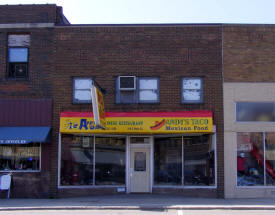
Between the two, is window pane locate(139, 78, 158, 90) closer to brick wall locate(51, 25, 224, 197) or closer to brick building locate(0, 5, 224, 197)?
brick building locate(0, 5, 224, 197)

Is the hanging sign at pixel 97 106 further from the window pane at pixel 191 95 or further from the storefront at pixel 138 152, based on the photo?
the window pane at pixel 191 95

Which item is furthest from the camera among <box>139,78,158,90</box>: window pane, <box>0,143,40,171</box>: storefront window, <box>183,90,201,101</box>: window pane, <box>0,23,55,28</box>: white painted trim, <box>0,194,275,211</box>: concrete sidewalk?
<box>0,23,55,28</box>: white painted trim

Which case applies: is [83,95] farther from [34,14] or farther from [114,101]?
[34,14]

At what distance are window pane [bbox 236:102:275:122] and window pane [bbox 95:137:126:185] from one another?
516cm

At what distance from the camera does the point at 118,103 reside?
684 inches

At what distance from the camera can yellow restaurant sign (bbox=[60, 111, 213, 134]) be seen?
54.9 feet

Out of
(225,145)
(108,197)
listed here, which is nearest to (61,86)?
(108,197)

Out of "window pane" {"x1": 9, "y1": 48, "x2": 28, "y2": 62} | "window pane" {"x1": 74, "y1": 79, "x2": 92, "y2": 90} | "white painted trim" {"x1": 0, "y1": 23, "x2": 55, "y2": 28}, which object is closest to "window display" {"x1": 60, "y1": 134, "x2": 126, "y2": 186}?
"window pane" {"x1": 74, "y1": 79, "x2": 92, "y2": 90}

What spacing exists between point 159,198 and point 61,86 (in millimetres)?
6195

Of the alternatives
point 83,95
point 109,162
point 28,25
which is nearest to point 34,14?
point 28,25

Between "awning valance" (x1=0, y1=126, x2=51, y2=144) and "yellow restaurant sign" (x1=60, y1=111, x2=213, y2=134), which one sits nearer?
"awning valance" (x1=0, y1=126, x2=51, y2=144)

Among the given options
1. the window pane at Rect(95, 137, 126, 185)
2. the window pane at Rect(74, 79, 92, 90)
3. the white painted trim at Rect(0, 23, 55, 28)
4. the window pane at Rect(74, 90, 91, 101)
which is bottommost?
the window pane at Rect(95, 137, 126, 185)

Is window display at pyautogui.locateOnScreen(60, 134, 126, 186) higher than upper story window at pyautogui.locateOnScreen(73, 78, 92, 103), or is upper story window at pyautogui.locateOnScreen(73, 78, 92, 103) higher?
upper story window at pyautogui.locateOnScreen(73, 78, 92, 103)

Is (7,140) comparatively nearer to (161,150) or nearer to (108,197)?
(108,197)
